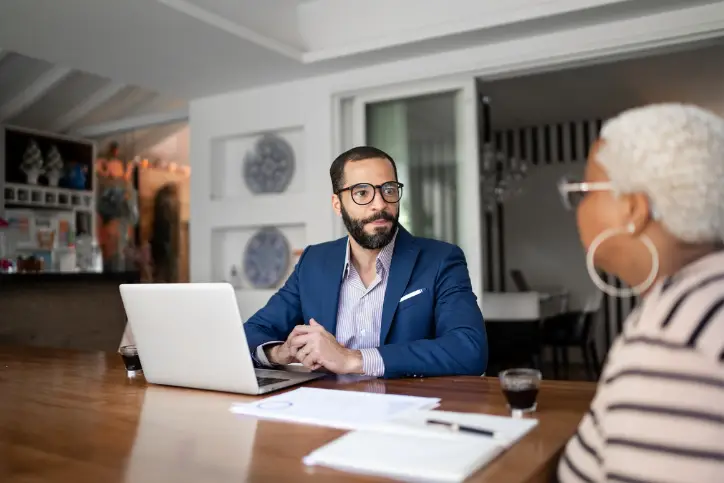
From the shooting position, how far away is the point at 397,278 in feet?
6.58

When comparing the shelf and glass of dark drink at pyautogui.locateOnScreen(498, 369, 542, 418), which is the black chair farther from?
the shelf

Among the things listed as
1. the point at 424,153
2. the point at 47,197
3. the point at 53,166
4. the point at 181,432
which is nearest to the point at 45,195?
the point at 47,197

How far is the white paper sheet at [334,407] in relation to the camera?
1.17 m

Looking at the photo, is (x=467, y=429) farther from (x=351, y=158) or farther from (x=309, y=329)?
(x=351, y=158)

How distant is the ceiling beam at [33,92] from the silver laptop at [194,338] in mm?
5009

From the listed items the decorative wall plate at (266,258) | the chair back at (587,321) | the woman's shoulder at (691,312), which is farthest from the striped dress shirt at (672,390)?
the chair back at (587,321)

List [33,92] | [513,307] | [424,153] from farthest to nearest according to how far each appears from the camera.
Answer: [33,92]
[513,307]
[424,153]

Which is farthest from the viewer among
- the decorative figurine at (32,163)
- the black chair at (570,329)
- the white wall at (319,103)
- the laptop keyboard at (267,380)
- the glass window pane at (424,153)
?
the decorative figurine at (32,163)

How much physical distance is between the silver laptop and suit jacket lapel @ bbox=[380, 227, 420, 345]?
37 centimetres

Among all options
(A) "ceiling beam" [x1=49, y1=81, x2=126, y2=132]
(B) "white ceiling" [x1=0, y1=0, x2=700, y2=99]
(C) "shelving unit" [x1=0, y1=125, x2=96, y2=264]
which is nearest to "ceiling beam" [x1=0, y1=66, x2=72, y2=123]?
(C) "shelving unit" [x1=0, y1=125, x2=96, y2=264]

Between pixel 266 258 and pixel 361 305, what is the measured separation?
8.54ft

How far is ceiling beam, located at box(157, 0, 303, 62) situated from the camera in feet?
10.3

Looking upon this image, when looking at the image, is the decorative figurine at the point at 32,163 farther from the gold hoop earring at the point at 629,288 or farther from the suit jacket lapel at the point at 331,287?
the gold hoop earring at the point at 629,288


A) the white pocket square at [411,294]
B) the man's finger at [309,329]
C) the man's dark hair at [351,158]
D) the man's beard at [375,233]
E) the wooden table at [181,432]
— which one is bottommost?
the wooden table at [181,432]
